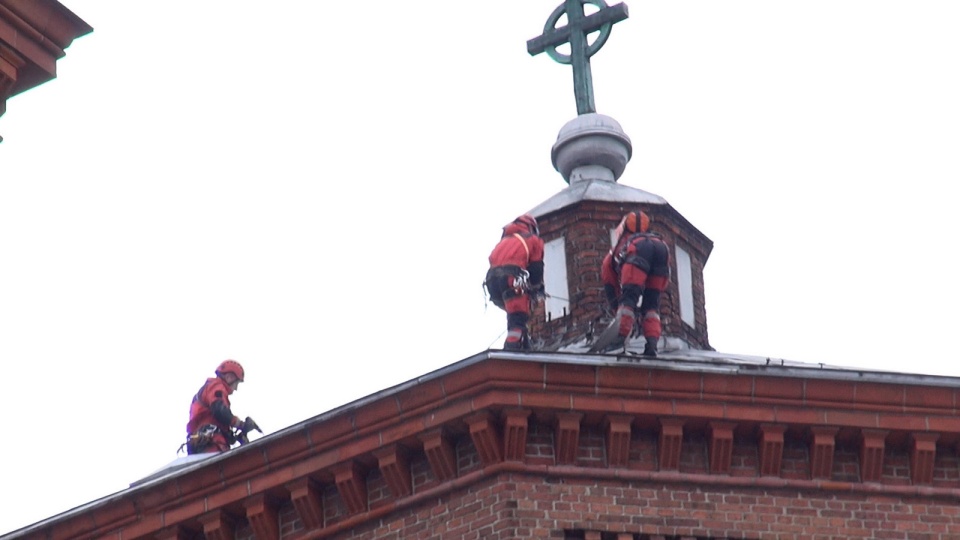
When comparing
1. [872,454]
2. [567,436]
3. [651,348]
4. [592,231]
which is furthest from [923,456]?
[592,231]

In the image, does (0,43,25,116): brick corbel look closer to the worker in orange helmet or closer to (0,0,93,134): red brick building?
(0,0,93,134): red brick building

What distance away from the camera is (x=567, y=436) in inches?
1010

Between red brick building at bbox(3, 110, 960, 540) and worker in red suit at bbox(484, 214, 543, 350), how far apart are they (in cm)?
194

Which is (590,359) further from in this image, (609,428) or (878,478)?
(878,478)

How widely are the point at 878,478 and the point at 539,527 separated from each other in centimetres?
344

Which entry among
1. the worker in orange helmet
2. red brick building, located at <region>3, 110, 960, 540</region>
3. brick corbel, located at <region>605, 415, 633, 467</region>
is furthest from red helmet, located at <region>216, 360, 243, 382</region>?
brick corbel, located at <region>605, 415, 633, 467</region>

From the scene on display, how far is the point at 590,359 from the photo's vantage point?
2575 centimetres

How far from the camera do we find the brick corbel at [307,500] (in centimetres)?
2630

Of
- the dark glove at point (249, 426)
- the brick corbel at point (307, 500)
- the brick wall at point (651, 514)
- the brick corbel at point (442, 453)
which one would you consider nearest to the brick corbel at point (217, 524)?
the brick corbel at point (307, 500)

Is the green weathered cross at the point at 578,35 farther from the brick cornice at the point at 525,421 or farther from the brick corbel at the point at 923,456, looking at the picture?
the brick corbel at the point at 923,456

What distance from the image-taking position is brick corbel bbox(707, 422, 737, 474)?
1018 inches

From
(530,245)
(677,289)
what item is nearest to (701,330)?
(677,289)

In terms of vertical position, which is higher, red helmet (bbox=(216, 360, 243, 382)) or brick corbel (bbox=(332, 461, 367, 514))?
red helmet (bbox=(216, 360, 243, 382))

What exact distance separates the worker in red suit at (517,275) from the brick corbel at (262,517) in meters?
2.96
